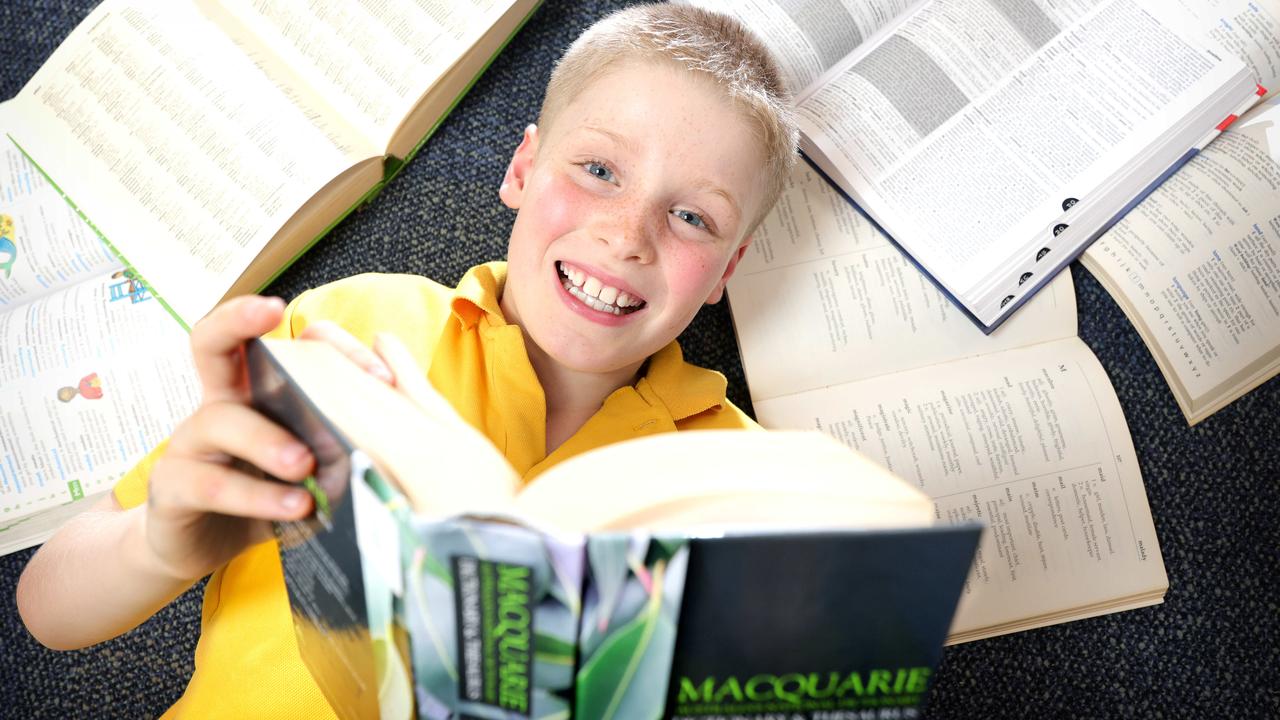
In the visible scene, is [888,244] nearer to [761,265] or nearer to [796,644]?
[761,265]

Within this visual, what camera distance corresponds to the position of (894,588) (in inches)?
15.3

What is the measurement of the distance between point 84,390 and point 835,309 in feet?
2.55

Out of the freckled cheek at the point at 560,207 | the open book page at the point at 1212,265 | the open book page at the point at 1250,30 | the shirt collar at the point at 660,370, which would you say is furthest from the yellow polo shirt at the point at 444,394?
the open book page at the point at 1250,30

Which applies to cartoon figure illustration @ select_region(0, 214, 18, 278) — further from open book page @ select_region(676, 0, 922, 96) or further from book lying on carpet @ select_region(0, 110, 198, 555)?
open book page @ select_region(676, 0, 922, 96)

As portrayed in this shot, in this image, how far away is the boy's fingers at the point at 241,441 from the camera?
45 cm

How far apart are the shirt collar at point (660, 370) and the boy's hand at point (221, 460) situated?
29 cm

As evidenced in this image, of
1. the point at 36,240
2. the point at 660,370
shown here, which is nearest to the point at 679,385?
the point at 660,370

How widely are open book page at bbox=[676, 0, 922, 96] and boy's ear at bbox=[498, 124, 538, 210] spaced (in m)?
0.27

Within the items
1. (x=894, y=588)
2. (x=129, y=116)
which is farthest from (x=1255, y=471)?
(x=129, y=116)

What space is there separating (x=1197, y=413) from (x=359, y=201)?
92 centimetres

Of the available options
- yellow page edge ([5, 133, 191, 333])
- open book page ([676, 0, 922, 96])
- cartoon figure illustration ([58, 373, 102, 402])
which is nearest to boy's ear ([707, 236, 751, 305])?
open book page ([676, 0, 922, 96])

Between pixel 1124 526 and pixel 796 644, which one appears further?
pixel 1124 526

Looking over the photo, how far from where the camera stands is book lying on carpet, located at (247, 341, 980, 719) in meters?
0.37

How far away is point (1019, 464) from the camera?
955 mm
